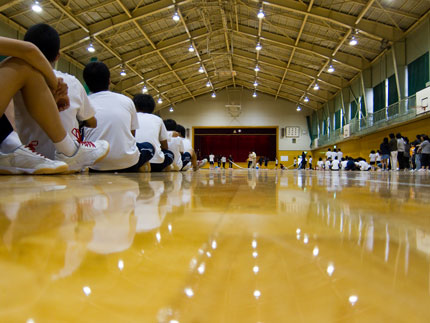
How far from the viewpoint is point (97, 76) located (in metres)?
2.53

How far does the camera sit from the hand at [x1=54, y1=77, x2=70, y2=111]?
1792 millimetres

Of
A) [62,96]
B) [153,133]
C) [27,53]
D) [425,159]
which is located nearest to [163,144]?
[153,133]

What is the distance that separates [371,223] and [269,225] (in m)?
0.12

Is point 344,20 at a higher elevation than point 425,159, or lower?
higher

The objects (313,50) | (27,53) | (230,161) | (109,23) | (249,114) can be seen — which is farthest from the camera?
(230,161)

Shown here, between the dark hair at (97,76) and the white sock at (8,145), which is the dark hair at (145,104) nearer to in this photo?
the dark hair at (97,76)

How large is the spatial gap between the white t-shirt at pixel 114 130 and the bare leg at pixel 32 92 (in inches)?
28.2

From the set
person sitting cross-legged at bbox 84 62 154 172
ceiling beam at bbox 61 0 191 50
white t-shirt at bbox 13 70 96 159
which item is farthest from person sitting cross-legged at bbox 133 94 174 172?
ceiling beam at bbox 61 0 191 50

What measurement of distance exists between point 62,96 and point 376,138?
1391cm

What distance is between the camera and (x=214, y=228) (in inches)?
12.5

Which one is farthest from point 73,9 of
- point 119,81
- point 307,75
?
point 307,75

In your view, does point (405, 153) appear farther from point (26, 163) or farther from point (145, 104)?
point (26, 163)

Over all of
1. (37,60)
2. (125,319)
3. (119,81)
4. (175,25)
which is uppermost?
(175,25)

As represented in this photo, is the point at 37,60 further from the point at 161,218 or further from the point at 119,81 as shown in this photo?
the point at 119,81
